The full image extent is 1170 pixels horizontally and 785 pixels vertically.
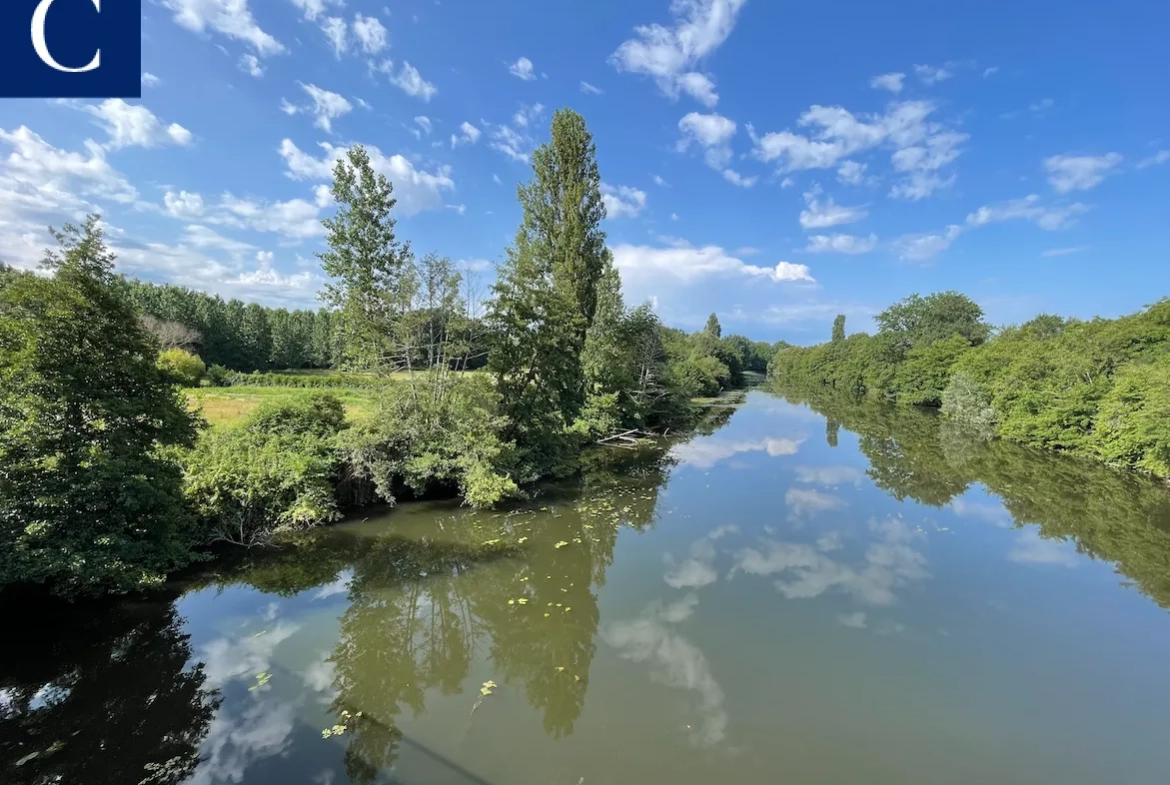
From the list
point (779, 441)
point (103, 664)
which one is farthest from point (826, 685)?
point (779, 441)

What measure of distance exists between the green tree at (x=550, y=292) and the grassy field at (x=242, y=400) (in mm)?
4322

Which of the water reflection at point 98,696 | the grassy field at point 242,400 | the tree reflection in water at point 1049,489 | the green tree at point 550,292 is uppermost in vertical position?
the green tree at point 550,292

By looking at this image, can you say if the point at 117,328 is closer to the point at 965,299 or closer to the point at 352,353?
the point at 352,353

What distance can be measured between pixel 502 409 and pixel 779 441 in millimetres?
18921

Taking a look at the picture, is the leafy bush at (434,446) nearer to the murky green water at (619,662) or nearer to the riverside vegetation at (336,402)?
the riverside vegetation at (336,402)

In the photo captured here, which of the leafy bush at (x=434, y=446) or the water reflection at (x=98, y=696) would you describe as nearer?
the water reflection at (x=98, y=696)

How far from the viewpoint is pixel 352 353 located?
51.6ft

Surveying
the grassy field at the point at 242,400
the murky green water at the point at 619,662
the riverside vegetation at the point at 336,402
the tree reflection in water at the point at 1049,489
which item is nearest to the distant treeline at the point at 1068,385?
the tree reflection in water at the point at 1049,489

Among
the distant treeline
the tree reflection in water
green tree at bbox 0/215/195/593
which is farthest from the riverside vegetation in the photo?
the distant treeline

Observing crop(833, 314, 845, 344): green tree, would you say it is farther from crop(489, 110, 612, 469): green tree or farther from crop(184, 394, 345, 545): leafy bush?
crop(184, 394, 345, 545): leafy bush

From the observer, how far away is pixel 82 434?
8234mm

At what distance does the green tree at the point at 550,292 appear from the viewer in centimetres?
1705

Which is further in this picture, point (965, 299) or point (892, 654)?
point (965, 299)

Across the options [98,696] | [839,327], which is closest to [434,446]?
[98,696]
